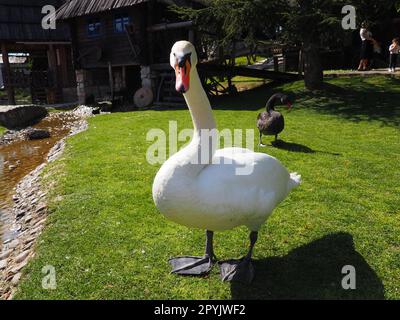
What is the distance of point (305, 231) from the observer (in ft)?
15.5

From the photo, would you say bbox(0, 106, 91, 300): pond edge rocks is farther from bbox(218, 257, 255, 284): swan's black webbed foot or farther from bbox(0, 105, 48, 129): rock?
bbox(0, 105, 48, 129): rock

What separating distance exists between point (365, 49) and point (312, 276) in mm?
18196

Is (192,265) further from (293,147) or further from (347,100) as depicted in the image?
(347,100)

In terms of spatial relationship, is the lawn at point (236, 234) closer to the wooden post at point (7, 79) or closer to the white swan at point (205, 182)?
the white swan at point (205, 182)

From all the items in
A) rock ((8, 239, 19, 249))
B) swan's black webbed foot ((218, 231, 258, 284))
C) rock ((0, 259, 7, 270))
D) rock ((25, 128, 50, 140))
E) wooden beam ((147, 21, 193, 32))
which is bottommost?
rock ((0, 259, 7, 270))

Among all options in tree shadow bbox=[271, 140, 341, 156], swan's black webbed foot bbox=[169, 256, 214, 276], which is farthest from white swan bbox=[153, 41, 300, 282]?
tree shadow bbox=[271, 140, 341, 156]

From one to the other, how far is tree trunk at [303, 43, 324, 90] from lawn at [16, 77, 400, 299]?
282 inches

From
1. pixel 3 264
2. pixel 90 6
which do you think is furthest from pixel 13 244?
pixel 90 6

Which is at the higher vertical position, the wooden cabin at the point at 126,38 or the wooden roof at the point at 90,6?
the wooden roof at the point at 90,6

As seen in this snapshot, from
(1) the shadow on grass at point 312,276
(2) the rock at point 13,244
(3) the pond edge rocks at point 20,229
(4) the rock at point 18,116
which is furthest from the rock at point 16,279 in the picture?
(4) the rock at point 18,116

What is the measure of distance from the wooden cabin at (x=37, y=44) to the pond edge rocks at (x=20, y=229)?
1726cm

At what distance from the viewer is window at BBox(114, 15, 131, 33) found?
1898 centimetres

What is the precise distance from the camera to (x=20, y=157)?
10.6 metres

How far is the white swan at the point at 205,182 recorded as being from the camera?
3191 millimetres
